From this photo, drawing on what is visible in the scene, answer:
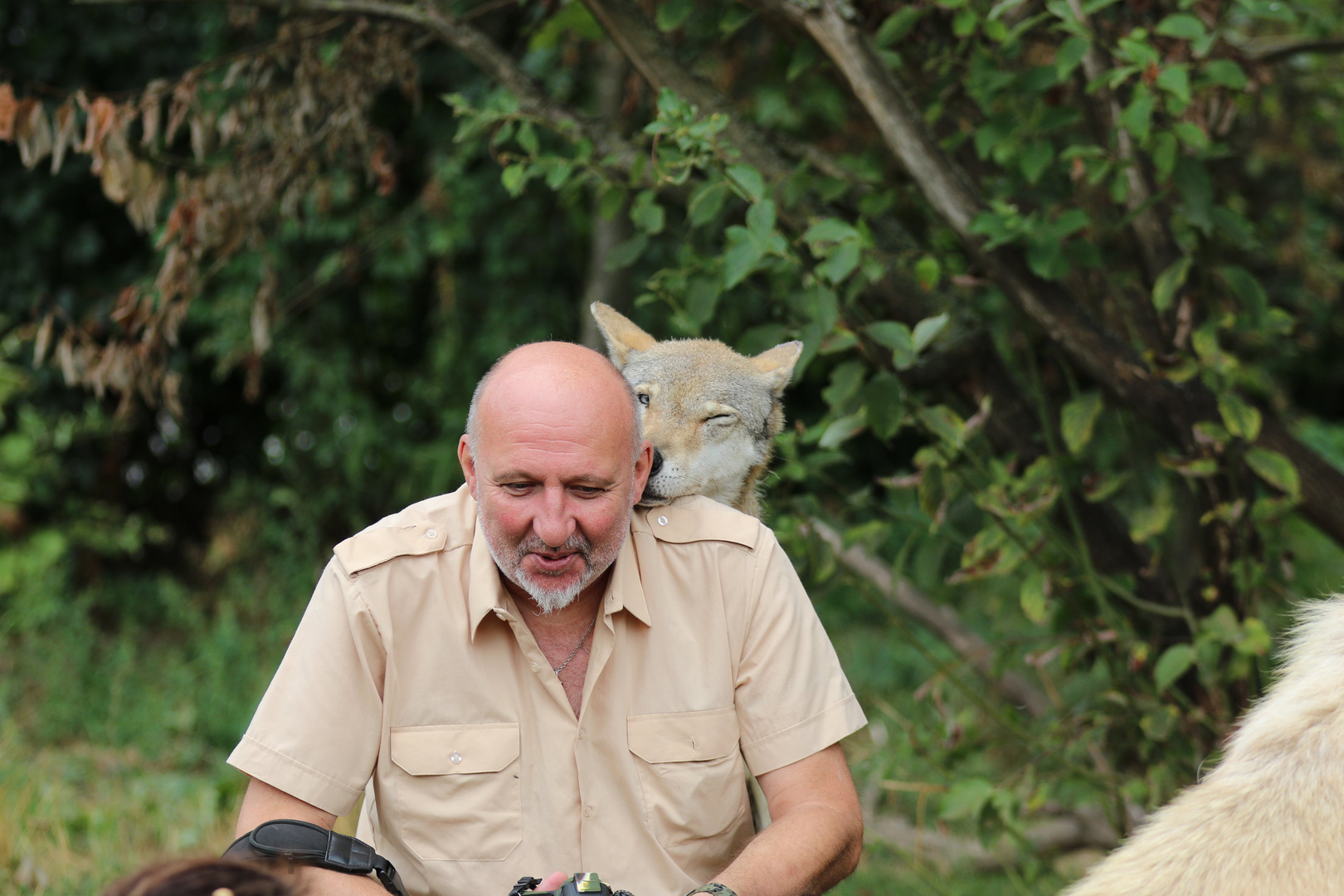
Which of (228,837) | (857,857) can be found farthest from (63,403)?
(857,857)

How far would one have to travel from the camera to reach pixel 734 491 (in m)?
3.37

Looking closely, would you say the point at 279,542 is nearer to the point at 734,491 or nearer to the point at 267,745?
the point at 734,491

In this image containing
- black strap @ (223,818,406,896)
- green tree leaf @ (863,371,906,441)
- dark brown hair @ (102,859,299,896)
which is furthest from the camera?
green tree leaf @ (863,371,906,441)

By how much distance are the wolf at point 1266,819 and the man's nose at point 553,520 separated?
1.12 metres

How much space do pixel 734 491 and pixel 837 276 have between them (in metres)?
0.66

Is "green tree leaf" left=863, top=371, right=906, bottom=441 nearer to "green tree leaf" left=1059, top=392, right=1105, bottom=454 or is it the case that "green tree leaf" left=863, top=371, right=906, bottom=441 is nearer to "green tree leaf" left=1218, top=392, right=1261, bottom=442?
"green tree leaf" left=1059, top=392, right=1105, bottom=454

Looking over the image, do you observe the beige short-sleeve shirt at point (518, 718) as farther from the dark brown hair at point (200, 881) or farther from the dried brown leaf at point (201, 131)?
the dried brown leaf at point (201, 131)

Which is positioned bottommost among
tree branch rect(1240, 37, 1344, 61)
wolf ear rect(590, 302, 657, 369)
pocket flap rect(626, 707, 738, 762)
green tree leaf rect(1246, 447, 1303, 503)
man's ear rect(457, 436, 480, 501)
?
green tree leaf rect(1246, 447, 1303, 503)

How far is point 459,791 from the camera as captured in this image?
2.46 m

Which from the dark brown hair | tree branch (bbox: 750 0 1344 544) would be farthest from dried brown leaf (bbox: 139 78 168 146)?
the dark brown hair

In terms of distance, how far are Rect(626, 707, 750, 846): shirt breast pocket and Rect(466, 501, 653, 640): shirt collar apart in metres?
0.23

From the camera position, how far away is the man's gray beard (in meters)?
2.39

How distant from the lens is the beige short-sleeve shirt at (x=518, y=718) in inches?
95.4

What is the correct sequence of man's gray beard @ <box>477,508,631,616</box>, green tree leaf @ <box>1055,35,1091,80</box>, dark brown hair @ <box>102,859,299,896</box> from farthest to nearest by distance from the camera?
1. green tree leaf @ <box>1055,35,1091,80</box>
2. man's gray beard @ <box>477,508,631,616</box>
3. dark brown hair @ <box>102,859,299,896</box>
